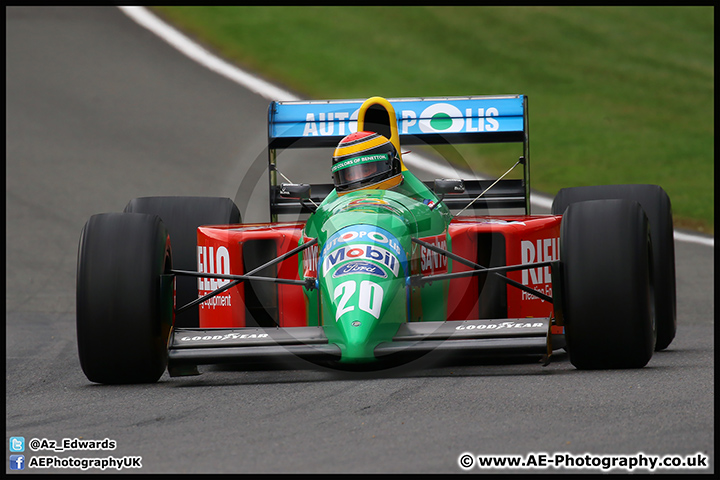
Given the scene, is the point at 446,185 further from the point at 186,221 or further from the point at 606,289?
the point at 186,221

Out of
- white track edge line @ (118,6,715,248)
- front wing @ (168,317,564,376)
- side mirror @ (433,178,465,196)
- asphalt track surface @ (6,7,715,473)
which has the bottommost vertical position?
asphalt track surface @ (6,7,715,473)

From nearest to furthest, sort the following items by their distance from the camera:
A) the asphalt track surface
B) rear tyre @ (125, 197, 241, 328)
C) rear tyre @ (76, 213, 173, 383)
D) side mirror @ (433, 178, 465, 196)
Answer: the asphalt track surface → rear tyre @ (76, 213, 173, 383) → side mirror @ (433, 178, 465, 196) → rear tyre @ (125, 197, 241, 328)

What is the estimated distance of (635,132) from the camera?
2059 cm

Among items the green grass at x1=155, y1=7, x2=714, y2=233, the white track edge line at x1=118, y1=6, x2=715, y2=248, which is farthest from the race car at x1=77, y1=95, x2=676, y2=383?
the green grass at x1=155, y1=7, x2=714, y2=233

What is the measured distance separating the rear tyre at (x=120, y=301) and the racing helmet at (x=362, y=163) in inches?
58.3

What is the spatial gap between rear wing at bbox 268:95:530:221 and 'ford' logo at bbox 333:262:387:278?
3115 mm

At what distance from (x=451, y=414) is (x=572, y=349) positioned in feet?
4.54

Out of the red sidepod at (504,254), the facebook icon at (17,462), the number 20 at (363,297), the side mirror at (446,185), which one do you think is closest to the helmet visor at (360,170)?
the side mirror at (446,185)

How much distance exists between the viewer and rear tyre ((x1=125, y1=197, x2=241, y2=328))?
7.86 metres

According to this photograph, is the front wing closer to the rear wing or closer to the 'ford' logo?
the 'ford' logo

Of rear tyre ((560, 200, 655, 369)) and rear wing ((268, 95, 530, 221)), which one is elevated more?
rear wing ((268, 95, 530, 221))

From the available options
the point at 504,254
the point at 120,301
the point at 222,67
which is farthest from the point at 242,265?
the point at 222,67

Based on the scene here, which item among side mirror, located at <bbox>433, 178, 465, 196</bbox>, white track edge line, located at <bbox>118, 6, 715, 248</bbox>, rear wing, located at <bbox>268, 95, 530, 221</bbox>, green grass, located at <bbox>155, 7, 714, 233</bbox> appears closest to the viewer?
side mirror, located at <bbox>433, 178, 465, 196</bbox>

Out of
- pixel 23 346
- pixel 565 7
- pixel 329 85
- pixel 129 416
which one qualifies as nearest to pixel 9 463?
pixel 129 416
